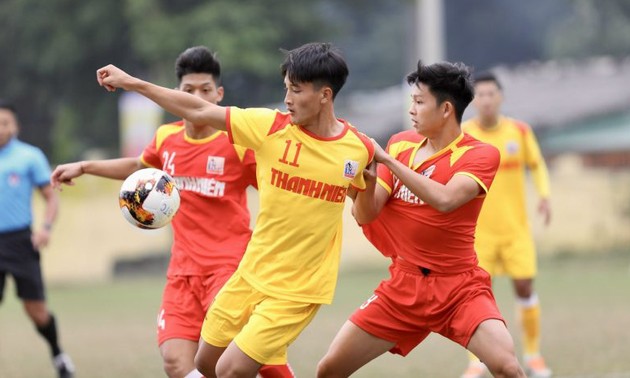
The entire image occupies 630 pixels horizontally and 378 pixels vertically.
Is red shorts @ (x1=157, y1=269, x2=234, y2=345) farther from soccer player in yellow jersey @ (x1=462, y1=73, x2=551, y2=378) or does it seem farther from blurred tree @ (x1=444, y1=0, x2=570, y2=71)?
blurred tree @ (x1=444, y1=0, x2=570, y2=71)

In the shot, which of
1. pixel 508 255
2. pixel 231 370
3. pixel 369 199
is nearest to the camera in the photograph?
pixel 231 370

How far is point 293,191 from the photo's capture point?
5848 millimetres

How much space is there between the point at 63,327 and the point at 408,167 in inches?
343

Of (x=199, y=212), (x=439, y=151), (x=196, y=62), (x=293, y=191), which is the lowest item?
(x=199, y=212)

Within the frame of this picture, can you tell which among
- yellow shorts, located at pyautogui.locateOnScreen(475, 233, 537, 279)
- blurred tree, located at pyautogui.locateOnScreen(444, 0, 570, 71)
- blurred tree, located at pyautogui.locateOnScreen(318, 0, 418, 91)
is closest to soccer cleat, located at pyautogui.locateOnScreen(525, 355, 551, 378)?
yellow shorts, located at pyautogui.locateOnScreen(475, 233, 537, 279)

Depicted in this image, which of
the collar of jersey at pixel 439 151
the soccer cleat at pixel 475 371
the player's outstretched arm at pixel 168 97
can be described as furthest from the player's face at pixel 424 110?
the soccer cleat at pixel 475 371

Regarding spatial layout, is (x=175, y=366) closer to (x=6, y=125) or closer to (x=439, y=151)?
(x=439, y=151)

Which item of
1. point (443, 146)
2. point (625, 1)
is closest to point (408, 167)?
point (443, 146)

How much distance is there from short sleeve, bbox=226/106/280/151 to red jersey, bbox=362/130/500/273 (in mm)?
788

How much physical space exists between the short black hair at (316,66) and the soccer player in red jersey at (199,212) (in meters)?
1.02

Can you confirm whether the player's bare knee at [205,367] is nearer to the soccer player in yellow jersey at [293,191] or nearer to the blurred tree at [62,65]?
the soccer player in yellow jersey at [293,191]

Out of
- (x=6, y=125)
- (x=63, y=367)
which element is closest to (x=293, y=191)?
(x=63, y=367)

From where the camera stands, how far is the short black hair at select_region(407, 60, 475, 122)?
6.13 meters

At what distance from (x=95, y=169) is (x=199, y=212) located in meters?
0.66
